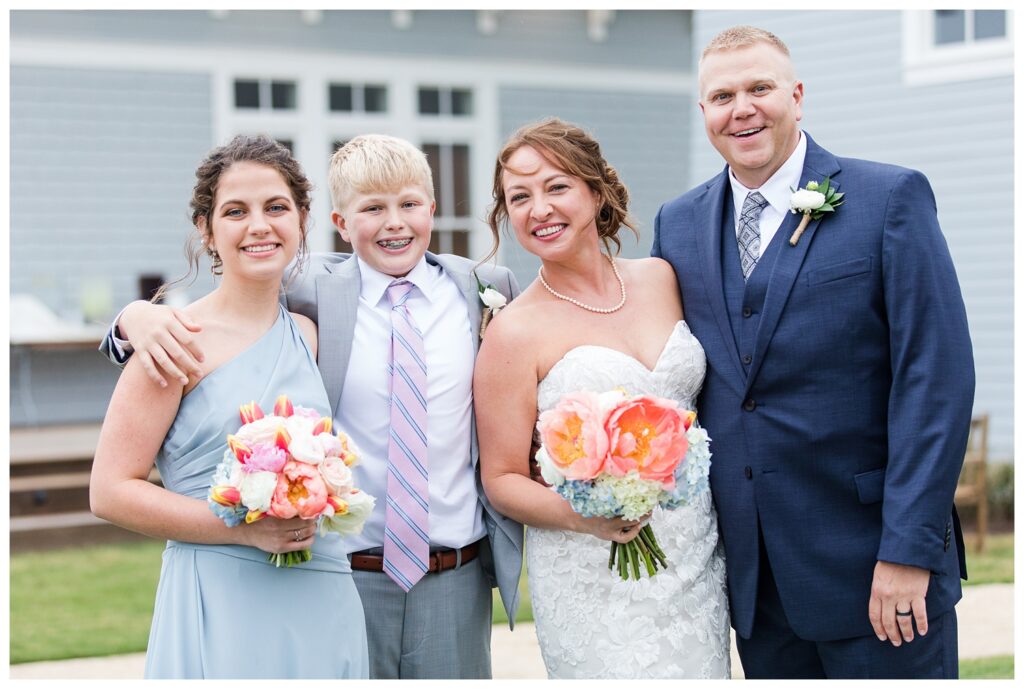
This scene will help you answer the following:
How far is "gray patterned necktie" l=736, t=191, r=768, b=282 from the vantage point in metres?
3.66

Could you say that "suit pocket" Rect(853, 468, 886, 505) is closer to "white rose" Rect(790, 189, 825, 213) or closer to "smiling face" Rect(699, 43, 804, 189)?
"white rose" Rect(790, 189, 825, 213)

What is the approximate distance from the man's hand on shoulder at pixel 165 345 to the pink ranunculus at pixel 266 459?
39cm

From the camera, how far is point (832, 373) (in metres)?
3.46

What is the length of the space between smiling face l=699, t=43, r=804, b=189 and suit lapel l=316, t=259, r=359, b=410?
1310 mm

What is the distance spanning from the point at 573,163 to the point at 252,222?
3.54 ft

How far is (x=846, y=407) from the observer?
3.45 metres

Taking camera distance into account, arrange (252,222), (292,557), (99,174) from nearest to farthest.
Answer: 1. (292,557)
2. (252,222)
3. (99,174)

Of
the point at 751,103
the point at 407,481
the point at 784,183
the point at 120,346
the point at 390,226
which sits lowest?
the point at 407,481

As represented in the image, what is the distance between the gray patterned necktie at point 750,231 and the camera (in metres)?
3.66

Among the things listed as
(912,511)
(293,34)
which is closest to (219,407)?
(912,511)

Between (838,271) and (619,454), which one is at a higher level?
(838,271)

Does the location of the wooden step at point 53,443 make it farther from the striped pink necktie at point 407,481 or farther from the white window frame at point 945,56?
the white window frame at point 945,56

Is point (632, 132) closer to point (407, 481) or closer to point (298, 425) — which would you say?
point (407, 481)

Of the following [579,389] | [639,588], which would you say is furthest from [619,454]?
[639,588]
